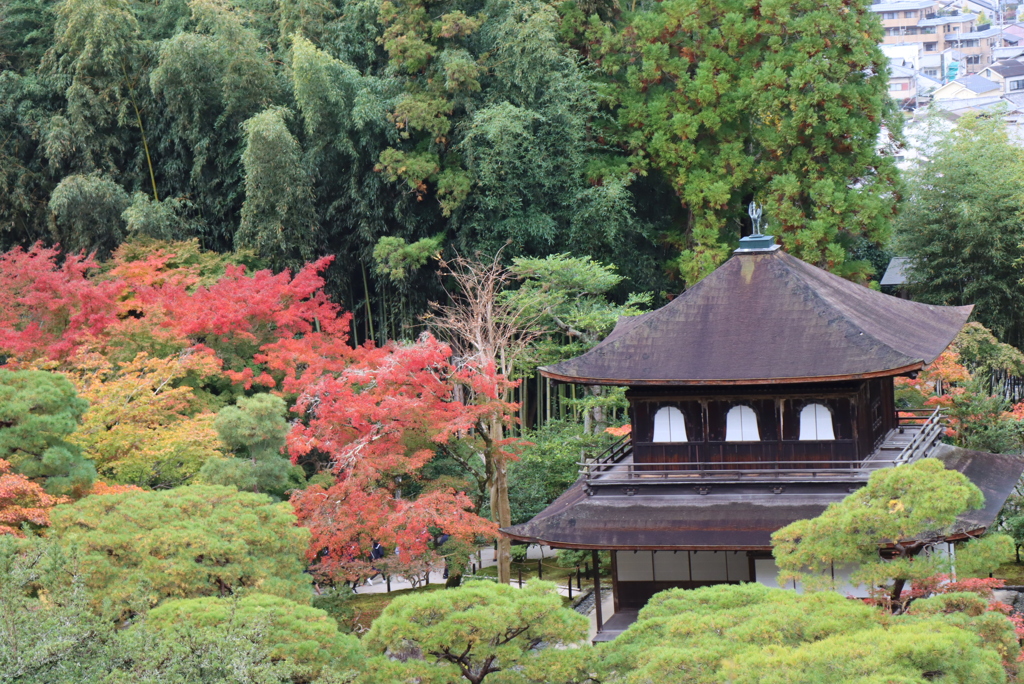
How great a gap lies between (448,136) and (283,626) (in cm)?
1638

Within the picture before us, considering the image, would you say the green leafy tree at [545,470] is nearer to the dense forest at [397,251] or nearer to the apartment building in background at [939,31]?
A: the dense forest at [397,251]

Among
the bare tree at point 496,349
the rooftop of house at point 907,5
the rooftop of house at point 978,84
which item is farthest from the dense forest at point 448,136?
the rooftop of house at point 907,5

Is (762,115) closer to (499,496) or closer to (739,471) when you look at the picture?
(499,496)

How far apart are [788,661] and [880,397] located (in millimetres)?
9027

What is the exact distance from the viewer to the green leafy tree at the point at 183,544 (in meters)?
12.9

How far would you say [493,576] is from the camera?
2103 centimetres

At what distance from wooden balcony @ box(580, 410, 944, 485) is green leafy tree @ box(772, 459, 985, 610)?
2.66 meters

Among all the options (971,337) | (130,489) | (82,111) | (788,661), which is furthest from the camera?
(82,111)

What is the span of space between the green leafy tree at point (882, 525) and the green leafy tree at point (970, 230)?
16.0 metres

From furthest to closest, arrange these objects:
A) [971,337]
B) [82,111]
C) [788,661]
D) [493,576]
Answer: [82,111]
[971,337]
[493,576]
[788,661]

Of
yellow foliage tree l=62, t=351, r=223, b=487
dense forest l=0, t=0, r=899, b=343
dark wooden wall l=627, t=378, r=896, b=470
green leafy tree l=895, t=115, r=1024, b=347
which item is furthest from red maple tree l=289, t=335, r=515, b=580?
green leafy tree l=895, t=115, r=1024, b=347

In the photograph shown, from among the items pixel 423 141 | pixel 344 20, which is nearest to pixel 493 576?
pixel 423 141

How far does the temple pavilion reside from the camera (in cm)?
1503

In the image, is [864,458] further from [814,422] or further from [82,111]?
[82,111]
